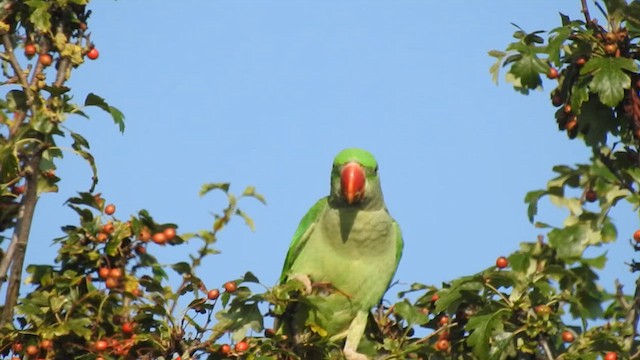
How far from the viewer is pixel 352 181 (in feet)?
23.6

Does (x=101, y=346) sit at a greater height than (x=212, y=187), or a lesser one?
lesser

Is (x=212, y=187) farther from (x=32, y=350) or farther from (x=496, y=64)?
(x=496, y=64)

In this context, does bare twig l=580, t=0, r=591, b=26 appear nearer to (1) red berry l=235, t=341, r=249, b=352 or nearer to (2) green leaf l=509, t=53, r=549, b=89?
(2) green leaf l=509, t=53, r=549, b=89

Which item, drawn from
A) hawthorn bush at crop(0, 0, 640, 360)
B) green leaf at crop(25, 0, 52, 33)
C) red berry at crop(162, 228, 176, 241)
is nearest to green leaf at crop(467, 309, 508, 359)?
hawthorn bush at crop(0, 0, 640, 360)

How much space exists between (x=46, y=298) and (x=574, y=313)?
130 inches

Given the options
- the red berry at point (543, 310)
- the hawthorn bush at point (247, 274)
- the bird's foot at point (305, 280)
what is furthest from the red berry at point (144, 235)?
the red berry at point (543, 310)

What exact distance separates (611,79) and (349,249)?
2555 mm

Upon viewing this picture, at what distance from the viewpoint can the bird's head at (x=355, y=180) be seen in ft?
23.7

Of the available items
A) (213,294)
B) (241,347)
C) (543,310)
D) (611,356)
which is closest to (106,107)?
(213,294)

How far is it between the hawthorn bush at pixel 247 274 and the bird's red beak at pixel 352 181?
124 centimetres

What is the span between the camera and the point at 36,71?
5992 millimetres

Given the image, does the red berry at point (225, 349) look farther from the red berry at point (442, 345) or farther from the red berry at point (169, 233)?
the red berry at point (442, 345)

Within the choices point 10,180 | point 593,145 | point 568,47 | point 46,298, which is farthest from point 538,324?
point 10,180

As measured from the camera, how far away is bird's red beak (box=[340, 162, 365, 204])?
23.6 ft
